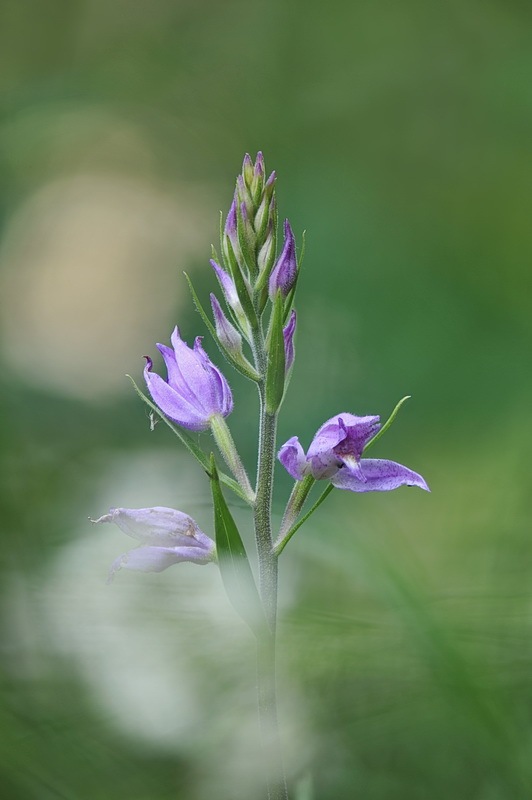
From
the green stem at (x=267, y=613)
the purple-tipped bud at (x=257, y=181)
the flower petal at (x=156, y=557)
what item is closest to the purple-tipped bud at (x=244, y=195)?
the purple-tipped bud at (x=257, y=181)

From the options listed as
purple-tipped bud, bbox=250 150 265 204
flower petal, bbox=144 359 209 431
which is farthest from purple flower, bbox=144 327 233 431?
purple-tipped bud, bbox=250 150 265 204

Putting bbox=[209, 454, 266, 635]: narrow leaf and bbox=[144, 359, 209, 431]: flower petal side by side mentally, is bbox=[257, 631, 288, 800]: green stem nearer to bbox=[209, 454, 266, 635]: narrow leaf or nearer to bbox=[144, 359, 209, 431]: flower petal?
bbox=[209, 454, 266, 635]: narrow leaf

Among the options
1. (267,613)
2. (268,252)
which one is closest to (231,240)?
(268,252)

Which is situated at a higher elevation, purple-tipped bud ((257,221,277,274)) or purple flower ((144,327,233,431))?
purple-tipped bud ((257,221,277,274))

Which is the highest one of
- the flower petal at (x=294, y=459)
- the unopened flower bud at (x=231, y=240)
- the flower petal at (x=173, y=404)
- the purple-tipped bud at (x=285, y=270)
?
the unopened flower bud at (x=231, y=240)

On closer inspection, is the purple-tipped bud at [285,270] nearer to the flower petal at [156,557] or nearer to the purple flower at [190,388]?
the purple flower at [190,388]

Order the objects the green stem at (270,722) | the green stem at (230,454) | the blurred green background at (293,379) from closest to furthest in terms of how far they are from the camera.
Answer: the green stem at (270,722), the green stem at (230,454), the blurred green background at (293,379)

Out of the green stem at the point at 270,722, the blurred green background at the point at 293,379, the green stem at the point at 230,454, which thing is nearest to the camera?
the green stem at the point at 270,722

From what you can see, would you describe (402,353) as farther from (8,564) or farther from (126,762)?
(126,762)
